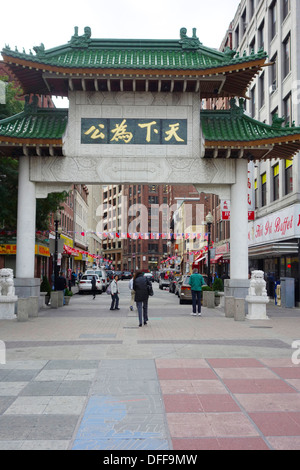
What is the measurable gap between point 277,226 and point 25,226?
14947 millimetres

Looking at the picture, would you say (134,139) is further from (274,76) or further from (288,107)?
(274,76)

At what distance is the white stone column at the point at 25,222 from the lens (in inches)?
715

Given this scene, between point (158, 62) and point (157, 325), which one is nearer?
point (157, 325)

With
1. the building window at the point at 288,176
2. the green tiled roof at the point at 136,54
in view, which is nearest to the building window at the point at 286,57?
the building window at the point at 288,176

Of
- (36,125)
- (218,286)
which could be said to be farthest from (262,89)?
(36,125)

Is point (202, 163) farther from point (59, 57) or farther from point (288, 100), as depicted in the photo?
point (288, 100)

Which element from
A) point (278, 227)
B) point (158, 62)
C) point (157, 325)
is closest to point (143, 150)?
point (158, 62)

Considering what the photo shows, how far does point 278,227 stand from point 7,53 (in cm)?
1706

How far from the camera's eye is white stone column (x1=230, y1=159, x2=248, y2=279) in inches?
725

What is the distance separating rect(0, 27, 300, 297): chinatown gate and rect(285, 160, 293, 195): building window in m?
6.77

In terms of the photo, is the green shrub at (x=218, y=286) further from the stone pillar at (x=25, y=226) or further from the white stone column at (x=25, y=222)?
the white stone column at (x=25, y=222)

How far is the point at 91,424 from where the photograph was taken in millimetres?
5309

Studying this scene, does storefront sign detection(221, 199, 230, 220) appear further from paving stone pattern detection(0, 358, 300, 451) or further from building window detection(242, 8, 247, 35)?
paving stone pattern detection(0, 358, 300, 451)

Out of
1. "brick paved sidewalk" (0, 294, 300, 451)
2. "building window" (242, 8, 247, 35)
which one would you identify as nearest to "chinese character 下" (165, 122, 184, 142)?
"brick paved sidewalk" (0, 294, 300, 451)
